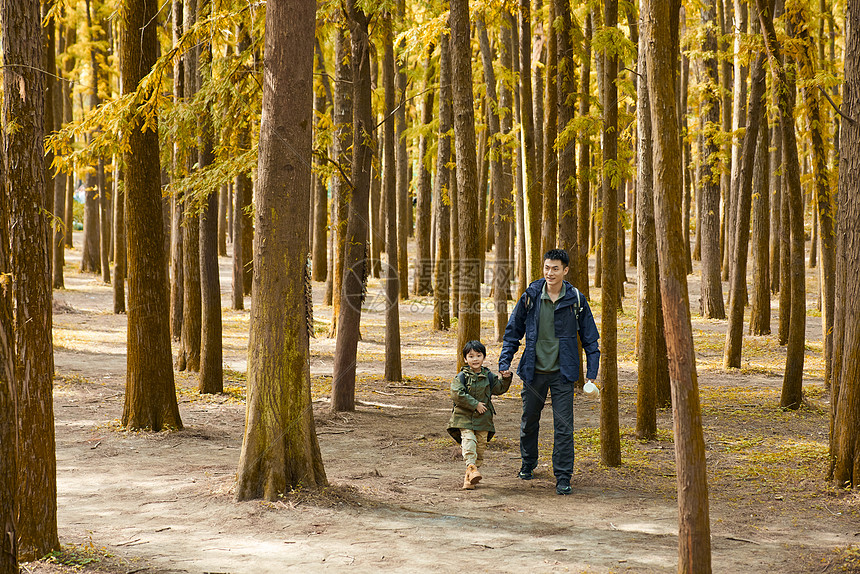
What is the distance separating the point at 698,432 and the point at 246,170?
22.2 feet

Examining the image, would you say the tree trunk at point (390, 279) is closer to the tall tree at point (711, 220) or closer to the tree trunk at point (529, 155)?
the tree trunk at point (529, 155)

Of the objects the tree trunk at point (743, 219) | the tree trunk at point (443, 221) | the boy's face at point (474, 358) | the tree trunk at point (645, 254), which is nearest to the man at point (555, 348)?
the boy's face at point (474, 358)

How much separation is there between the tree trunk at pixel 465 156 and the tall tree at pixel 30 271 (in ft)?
16.2

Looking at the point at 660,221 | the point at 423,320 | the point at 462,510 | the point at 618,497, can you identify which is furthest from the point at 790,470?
the point at 423,320

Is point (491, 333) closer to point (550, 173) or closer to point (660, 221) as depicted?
point (550, 173)

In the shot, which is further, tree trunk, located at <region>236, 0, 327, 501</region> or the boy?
the boy

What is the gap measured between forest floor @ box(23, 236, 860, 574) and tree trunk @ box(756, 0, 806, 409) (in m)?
0.48

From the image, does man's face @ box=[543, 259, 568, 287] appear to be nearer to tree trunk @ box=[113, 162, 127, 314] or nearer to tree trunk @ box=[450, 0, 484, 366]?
tree trunk @ box=[450, 0, 484, 366]

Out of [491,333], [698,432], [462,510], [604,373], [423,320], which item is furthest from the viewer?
[423,320]

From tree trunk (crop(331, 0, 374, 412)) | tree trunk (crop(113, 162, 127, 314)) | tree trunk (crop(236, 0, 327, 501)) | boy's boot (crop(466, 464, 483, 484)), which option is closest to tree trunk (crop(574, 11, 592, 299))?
tree trunk (crop(331, 0, 374, 412))

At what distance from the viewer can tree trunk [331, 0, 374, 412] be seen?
31.3 ft

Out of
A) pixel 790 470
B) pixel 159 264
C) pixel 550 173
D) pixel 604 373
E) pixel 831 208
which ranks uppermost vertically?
pixel 550 173

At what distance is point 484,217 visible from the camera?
2550 cm

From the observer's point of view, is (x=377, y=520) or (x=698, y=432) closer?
(x=698, y=432)
